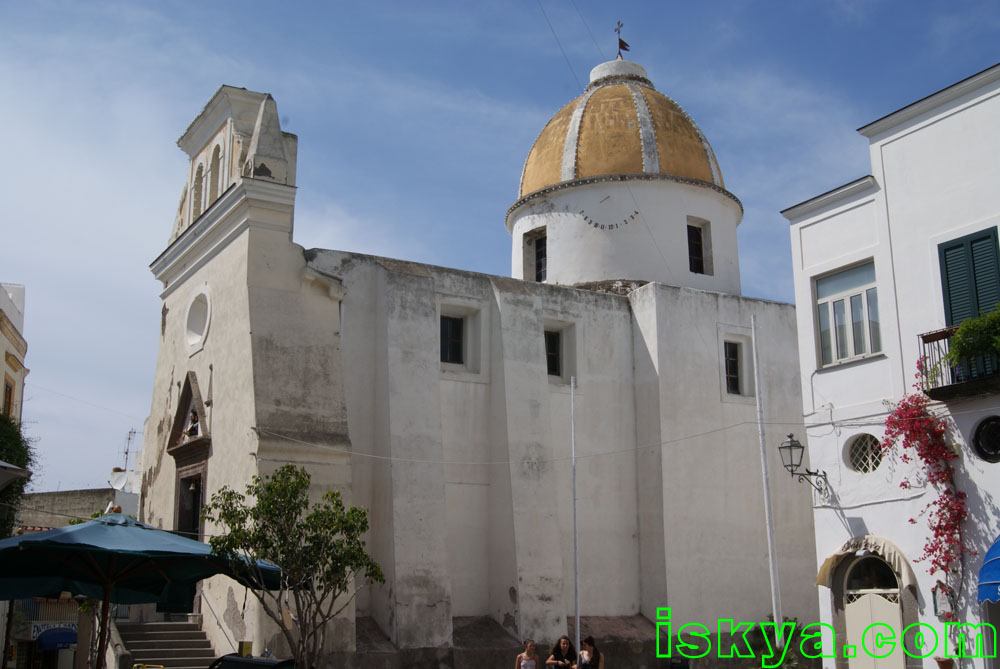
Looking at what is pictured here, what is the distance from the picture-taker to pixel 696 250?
2256cm

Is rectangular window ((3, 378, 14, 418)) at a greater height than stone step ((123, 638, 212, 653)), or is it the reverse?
rectangular window ((3, 378, 14, 418))

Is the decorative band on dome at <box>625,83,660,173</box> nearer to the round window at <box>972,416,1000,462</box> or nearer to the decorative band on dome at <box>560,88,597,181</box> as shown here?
the decorative band on dome at <box>560,88,597,181</box>

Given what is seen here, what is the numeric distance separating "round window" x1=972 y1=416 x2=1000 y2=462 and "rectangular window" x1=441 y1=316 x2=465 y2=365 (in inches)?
381

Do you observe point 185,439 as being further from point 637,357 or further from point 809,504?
point 809,504

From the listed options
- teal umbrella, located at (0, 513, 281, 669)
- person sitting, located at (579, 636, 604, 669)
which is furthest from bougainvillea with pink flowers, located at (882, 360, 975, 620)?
teal umbrella, located at (0, 513, 281, 669)

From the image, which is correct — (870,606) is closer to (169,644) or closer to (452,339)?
(452,339)

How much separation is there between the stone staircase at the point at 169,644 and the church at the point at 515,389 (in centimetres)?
50

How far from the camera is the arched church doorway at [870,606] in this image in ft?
41.4

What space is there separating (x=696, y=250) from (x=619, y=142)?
302cm

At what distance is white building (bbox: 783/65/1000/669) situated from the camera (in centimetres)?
1191

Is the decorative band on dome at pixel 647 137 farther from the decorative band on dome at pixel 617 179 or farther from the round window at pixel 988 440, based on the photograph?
the round window at pixel 988 440

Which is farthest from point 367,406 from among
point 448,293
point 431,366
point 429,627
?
point 429,627

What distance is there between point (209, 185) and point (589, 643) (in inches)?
455

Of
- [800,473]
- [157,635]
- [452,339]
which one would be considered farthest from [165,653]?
[800,473]
